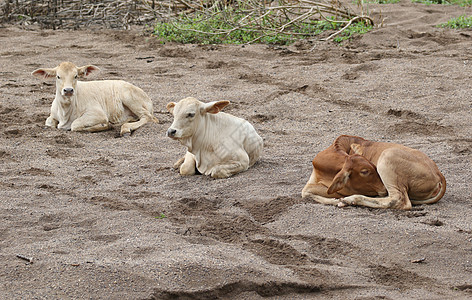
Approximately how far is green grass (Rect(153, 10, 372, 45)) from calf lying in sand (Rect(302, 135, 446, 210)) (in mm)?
6826

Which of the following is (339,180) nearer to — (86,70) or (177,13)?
(86,70)

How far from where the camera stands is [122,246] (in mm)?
4398

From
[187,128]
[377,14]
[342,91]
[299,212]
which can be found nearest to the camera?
[299,212]

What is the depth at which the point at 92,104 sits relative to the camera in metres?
8.23

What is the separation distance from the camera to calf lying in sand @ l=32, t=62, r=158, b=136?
313 inches

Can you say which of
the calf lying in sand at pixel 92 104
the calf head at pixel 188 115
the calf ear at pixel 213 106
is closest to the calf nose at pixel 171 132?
the calf head at pixel 188 115

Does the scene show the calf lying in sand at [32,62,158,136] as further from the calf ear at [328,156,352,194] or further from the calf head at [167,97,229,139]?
the calf ear at [328,156,352,194]

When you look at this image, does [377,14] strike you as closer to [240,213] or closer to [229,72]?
[229,72]

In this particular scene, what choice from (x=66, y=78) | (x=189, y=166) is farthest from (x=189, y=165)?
(x=66, y=78)

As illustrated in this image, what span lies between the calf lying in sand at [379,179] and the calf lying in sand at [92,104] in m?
3.18

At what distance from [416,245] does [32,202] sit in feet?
9.64

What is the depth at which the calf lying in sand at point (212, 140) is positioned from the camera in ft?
20.2

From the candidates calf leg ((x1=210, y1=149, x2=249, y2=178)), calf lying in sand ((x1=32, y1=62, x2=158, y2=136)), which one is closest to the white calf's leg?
calf leg ((x1=210, y1=149, x2=249, y2=178))

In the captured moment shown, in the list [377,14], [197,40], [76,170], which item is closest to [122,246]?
[76,170]
